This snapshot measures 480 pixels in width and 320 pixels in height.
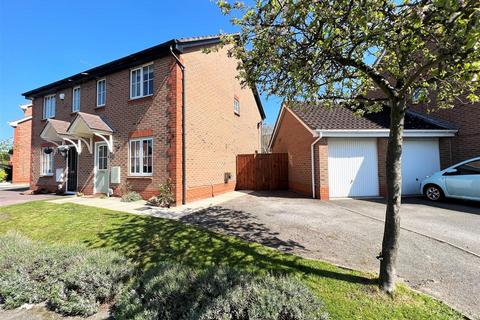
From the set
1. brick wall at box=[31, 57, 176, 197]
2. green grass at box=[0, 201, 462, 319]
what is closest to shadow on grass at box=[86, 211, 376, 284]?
green grass at box=[0, 201, 462, 319]

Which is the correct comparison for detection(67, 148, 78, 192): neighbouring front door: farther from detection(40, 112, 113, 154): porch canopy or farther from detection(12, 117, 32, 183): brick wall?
detection(12, 117, 32, 183): brick wall

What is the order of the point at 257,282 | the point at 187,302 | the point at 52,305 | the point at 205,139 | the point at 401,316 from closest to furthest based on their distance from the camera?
1. the point at 401,316
2. the point at 187,302
3. the point at 257,282
4. the point at 52,305
5. the point at 205,139

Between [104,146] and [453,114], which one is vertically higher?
[453,114]

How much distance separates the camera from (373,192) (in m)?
10.6

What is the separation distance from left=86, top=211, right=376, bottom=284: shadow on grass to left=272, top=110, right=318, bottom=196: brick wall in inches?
255

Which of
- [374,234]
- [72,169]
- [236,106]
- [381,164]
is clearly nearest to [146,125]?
[72,169]

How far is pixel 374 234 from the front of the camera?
5.53 meters

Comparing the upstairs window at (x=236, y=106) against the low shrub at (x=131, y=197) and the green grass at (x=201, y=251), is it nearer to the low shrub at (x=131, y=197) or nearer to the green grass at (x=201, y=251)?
the low shrub at (x=131, y=197)

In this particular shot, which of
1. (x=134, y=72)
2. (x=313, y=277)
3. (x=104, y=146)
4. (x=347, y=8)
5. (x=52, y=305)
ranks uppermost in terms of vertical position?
(x=134, y=72)

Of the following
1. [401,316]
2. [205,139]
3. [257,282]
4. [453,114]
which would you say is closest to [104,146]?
[205,139]

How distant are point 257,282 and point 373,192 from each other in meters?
9.46

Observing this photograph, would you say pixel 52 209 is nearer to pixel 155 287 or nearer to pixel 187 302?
pixel 155 287

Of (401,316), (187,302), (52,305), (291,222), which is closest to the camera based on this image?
(401,316)

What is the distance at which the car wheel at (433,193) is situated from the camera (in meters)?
9.32
